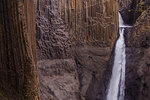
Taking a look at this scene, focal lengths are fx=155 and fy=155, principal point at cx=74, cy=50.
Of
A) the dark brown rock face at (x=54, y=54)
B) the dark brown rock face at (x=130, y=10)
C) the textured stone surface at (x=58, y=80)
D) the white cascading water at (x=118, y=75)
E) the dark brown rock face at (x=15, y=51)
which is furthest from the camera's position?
the dark brown rock face at (x=130, y=10)

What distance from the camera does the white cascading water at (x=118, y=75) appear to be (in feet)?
16.3

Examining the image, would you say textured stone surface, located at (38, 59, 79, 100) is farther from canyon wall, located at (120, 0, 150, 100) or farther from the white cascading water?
canyon wall, located at (120, 0, 150, 100)

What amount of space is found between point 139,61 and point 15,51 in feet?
13.8

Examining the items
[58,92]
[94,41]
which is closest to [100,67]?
[94,41]

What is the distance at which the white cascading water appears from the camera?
498 centimetres

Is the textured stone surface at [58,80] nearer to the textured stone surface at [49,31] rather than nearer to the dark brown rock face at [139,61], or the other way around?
the textured stone surface at [49,31]

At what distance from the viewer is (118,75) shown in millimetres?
5148

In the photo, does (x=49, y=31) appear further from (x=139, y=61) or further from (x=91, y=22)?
(x=139, y=61)

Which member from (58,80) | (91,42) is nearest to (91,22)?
(91,42)

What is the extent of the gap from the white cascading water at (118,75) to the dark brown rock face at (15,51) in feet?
14.0

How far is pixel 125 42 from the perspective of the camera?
5.36 meters

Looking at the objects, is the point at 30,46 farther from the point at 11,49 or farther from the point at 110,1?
the point at 110,1

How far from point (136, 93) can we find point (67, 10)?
129 inches

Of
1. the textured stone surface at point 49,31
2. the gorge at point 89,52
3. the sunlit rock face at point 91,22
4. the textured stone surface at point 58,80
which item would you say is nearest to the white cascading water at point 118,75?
the gorge at point 89,52
